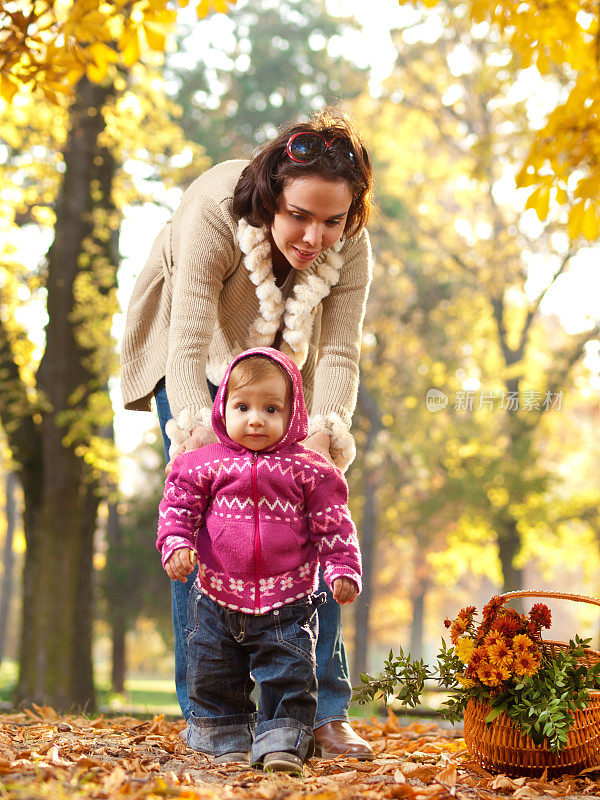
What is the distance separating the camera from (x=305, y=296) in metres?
2.83

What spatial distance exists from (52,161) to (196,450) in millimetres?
7637

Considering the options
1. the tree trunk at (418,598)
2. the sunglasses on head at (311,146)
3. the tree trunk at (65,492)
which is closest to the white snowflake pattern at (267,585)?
the sunglasses on head at (311,146)

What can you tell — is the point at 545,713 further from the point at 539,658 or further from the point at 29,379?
the point at 29,379

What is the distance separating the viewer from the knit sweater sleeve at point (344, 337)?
9.36 ft

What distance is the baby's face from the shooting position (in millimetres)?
2512

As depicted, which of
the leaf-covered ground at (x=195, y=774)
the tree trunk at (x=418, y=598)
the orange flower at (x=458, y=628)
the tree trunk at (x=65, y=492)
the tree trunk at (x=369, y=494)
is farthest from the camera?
the tree trunk at (x=418, y=598)

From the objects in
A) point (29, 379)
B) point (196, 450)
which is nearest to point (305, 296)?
point (196, 450)

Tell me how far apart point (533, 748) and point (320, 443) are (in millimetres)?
1063

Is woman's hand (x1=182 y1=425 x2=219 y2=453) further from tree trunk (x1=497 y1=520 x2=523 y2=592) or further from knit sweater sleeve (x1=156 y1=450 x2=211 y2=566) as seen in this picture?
tree trunk (x1=497 y1=520 x2=523 y2=592)

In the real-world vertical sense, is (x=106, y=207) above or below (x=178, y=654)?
above

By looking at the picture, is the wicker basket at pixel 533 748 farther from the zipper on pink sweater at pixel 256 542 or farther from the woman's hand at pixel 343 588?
the zipper on pink sweater at pixel 256 542

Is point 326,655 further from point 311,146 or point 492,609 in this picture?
point 311,146

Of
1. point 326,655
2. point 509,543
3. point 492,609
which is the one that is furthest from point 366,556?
point 492,609

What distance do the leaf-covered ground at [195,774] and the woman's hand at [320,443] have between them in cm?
90
